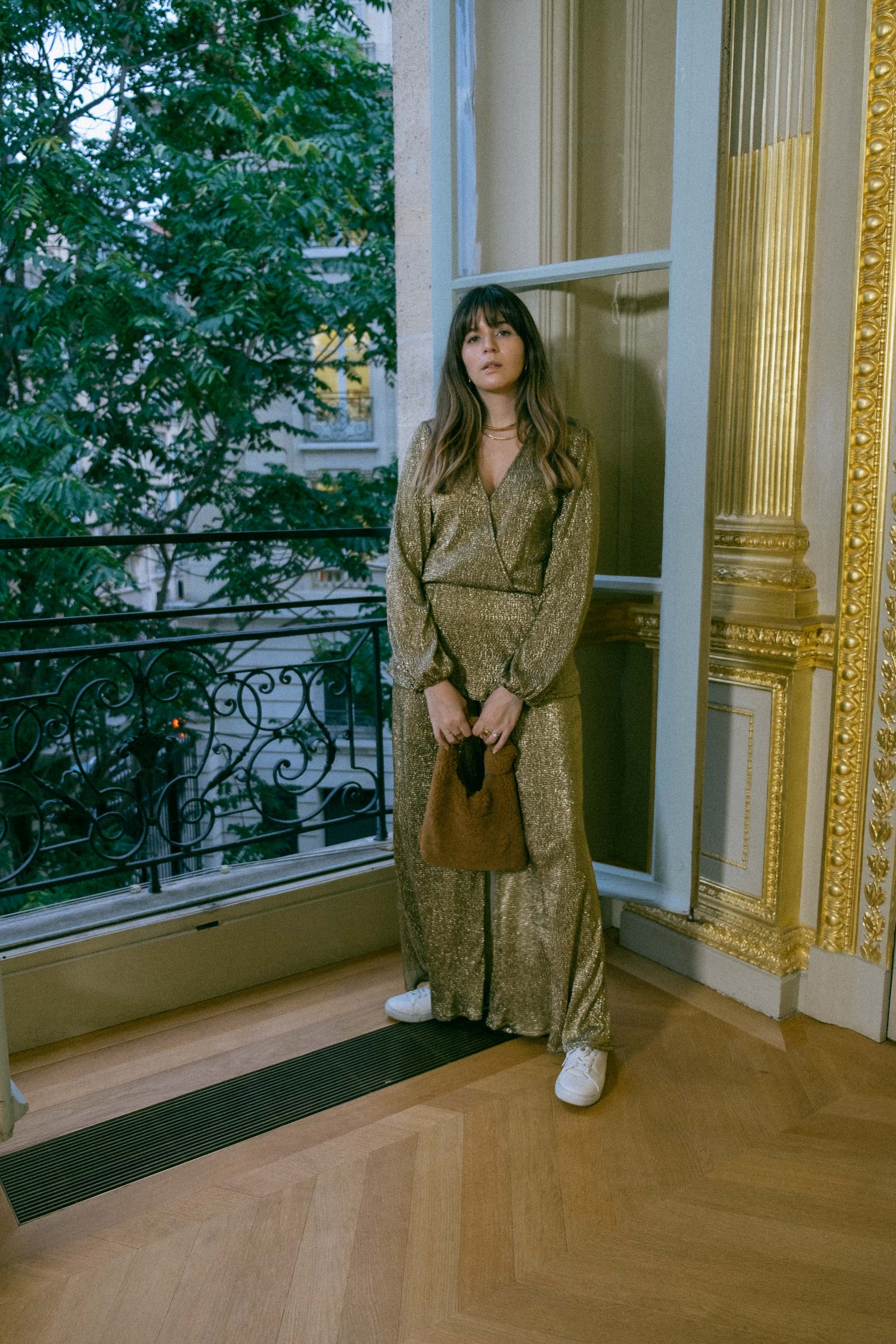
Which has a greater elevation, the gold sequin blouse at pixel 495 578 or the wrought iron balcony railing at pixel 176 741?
the gold sequin blouse at pixel 495 578

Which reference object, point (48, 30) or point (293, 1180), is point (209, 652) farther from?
point (293, 1180)

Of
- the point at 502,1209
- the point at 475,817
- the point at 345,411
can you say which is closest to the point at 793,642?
the point at 475,817

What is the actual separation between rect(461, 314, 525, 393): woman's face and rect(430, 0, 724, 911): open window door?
0.83 ft

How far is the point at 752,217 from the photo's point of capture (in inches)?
83.7

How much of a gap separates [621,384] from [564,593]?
0.59 m

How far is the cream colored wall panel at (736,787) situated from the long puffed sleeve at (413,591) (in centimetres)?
71

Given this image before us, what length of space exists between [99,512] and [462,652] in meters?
4.76

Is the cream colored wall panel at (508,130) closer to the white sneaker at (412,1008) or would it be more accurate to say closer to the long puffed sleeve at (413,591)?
the long puffed sleeve at (413,591)

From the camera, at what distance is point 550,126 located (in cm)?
213

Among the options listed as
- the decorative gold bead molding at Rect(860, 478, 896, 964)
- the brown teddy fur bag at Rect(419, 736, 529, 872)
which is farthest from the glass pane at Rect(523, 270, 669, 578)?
the brown teddy fur bag at Rect(419, 736, 529, 872)

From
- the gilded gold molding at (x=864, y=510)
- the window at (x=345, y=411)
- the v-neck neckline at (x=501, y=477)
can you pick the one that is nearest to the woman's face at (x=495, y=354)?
the v-neck neckline at (x=501, y=477)

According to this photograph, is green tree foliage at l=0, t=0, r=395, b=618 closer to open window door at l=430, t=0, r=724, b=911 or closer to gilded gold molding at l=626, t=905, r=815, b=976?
open window door at l=430, t=0, r=724, b=911

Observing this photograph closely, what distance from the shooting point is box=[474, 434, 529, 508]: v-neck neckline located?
1.91 metres

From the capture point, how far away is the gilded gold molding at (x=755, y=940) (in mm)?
2219
